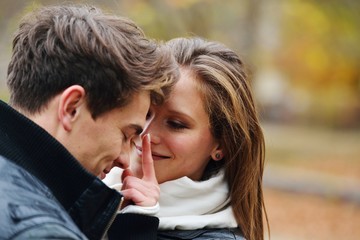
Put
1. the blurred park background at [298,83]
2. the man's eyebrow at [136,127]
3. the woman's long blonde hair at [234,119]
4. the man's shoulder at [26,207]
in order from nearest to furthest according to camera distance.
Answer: the man's shoulder at [26,207]
the man's eyebrow at [136,127]
the woman's long blonde hair at [234,119]
the blurred park background at [298,83]

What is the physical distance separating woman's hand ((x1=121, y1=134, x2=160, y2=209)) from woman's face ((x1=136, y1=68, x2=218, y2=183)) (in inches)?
6.2

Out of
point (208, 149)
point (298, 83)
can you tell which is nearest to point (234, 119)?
point (208, 149)

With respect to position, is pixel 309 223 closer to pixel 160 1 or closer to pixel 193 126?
pixel 160 1

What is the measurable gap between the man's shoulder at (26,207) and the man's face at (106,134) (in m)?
0.32

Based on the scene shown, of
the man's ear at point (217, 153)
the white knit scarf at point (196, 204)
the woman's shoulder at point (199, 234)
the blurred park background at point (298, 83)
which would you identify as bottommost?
the blurred park background at point (298, 83)

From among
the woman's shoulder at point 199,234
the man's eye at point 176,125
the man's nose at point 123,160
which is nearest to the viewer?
the man's nose at point 123,160

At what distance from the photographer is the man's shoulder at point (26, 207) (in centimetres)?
229

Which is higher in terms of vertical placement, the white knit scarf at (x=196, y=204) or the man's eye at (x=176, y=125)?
the man's eye at (x=176, y=125)

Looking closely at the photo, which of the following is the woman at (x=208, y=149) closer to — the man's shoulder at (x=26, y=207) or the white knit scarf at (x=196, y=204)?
the white knit scarf at (x=196, y=204)

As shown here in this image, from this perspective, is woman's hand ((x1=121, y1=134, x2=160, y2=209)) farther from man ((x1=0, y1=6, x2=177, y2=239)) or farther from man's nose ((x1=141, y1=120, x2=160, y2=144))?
man ((x1=0, y1=6, x2=177, y2=239))

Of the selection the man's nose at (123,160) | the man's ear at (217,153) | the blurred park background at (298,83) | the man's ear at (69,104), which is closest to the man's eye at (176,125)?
the man's ear at (217,153)

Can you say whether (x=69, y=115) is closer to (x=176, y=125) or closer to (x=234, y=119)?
(x=176, y=125)

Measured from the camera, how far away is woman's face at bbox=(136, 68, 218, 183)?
3.71 meters

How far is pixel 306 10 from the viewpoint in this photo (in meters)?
19.0
